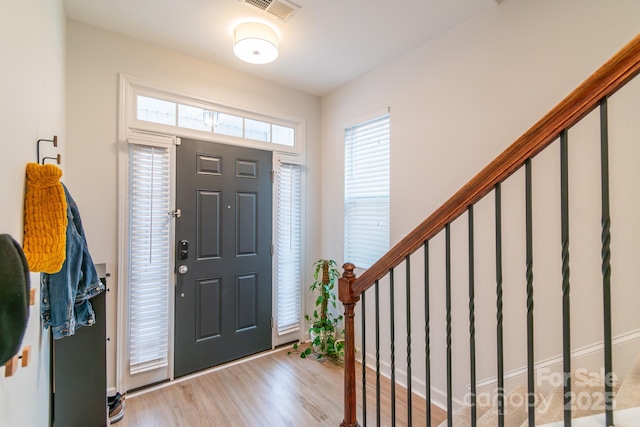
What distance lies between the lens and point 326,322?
3.05 m

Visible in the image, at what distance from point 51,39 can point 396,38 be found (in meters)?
2.19

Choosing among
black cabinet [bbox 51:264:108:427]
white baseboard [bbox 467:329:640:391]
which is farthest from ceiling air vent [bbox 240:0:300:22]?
white baseboard [bbox 467:329:640:391]

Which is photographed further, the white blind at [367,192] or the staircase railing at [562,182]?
the white blind at [367,192]

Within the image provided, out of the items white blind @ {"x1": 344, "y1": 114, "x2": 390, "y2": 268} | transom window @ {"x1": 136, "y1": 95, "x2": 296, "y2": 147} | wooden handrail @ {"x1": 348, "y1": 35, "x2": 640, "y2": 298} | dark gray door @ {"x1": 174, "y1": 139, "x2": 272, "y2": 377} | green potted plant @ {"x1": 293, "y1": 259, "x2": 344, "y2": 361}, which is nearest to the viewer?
wooden handrail @ {"x1": 348, "y1": 35, "x2": 640, "y2": 298}

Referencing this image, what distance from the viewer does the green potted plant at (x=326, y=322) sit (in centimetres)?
295

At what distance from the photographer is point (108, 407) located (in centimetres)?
198

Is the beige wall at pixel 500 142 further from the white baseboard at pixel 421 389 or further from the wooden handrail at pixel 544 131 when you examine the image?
the wooden handrail at pixel 544 131

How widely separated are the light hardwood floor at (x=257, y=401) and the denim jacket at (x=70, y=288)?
1015 millimetres

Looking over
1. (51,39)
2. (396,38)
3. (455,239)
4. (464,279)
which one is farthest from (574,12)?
(51,39)

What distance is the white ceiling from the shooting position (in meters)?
1.97

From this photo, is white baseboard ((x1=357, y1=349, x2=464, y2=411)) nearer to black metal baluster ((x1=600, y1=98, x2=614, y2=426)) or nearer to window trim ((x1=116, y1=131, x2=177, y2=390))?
black metal baluster ((x1=600, y1=98, x2=614, y2=426))

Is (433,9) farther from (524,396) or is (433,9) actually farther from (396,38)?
(524,396)

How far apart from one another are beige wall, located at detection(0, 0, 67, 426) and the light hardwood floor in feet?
2.50

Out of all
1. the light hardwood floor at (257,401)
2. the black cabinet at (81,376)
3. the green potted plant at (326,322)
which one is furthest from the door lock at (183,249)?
the green potted plant at (326,322)
